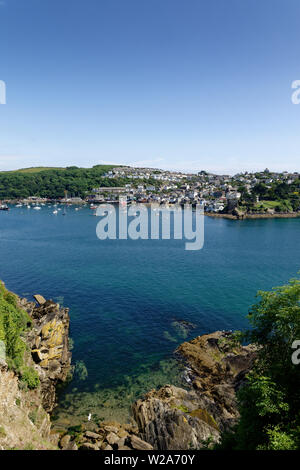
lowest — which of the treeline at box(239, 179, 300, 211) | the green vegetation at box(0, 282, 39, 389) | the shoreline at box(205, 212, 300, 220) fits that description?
the green vegetation at box(0, 282, 39, 389)

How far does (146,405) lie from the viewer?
19516 millimetres

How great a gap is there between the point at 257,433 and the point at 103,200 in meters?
193

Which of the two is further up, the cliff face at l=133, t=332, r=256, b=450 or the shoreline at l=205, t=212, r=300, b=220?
the shoreline at l=205, t=212, r=300, b=220

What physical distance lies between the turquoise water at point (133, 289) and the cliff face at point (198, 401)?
78.4 inches

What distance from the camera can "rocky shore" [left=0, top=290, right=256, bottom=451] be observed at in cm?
1598

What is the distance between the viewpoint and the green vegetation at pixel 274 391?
11.4m

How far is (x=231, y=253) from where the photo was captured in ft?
223

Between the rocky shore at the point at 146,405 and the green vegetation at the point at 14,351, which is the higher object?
the green vegetation at the point at 14,351

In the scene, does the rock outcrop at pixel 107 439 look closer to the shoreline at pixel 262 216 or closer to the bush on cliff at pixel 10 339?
the bush on cliff at pixel 10 339

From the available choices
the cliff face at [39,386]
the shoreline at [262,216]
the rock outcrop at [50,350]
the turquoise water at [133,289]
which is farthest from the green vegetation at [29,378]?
the shoreline at [262,216]

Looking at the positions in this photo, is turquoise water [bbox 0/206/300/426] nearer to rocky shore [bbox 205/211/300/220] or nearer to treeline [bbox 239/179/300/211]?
rocky shore [bbox 205/211/300/220]

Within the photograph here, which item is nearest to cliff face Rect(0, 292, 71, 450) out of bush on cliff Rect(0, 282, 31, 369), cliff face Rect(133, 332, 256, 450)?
bush on cliff Rect(0, 282, 31, 369)

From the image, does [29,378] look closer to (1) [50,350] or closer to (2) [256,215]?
(1) [50,350]

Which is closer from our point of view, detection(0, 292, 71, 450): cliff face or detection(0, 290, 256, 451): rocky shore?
detection(0, 292, 71, 450): cliff face
